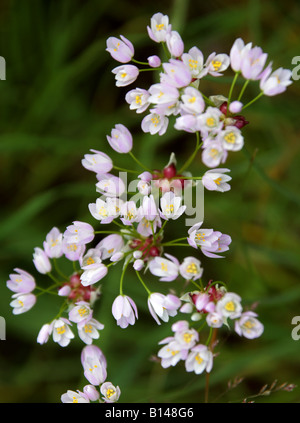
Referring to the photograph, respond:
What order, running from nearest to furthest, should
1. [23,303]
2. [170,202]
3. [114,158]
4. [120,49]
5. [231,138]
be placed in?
1. [231,138]
2. [170,202]
3. [120,49]
4. [23,303]
5. [114,158]

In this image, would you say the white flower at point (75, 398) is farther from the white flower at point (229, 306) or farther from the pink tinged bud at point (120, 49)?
the pink tinged bud at point (120, 49)

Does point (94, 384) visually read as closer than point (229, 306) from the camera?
No

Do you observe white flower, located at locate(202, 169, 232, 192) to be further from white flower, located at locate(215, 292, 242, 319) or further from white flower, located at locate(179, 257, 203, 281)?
white flower, located at locate(215, 292, 242, 319)

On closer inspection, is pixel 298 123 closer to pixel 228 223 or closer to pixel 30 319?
pixel 228 223

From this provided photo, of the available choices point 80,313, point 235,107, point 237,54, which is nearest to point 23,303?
point 80,313

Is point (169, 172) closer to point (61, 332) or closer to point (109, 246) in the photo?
point (109, 246)
